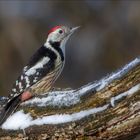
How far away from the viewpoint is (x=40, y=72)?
619 cm

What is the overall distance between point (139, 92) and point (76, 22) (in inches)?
344

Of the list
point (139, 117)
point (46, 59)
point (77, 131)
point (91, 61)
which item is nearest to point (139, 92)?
point (139, 117)

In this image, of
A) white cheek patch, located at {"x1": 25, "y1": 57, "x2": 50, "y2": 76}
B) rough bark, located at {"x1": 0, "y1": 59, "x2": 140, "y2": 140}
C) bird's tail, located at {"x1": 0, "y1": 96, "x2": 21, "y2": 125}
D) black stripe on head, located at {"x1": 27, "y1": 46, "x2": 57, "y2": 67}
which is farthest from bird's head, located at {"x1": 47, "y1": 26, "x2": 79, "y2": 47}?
rough bark, located at {"x1": 0, "y1": 59, "x2": 140, "y2": 140}

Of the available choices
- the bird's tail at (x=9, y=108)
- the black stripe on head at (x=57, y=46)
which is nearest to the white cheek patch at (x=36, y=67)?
the black stripe on head at (x=57, y=46)

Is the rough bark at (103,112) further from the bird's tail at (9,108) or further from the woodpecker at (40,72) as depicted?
the woodpecker at (40,72)

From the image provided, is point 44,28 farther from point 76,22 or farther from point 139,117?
point 139,117

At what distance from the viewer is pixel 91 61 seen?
13328 mm

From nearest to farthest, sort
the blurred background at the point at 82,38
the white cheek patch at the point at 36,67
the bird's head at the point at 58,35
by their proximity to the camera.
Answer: the white cheek patch at the point at 36,67, the bird's head at the point at 58,35, the blurred background at the point at 82,38

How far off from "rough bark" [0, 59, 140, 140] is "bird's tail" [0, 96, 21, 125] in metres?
0.21

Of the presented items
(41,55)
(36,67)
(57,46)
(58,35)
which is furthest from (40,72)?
(58,35)

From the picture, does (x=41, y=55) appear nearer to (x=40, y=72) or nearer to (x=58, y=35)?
(x=40, y=72)

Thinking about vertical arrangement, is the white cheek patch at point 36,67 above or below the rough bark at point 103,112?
above

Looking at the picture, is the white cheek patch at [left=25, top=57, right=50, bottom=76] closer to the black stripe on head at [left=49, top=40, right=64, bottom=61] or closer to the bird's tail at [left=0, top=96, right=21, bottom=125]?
the black stripe on head at [left=49, top=40, right=64, bottom=61]

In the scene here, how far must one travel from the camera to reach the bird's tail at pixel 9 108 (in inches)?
211
